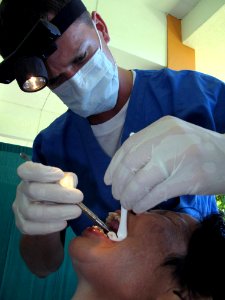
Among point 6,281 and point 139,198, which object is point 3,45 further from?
point 6,281

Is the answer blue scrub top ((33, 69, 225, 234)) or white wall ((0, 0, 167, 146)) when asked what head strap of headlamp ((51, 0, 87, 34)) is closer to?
blue scrub top ((33, 69, 225, 234))

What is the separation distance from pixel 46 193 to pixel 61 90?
0.49 m

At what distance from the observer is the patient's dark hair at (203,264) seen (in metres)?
0.86

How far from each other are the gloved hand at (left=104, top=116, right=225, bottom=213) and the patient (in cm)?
17

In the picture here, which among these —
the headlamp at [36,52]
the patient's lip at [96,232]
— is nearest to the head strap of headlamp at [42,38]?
the headlamp at [36,52]

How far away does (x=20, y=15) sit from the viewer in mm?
950

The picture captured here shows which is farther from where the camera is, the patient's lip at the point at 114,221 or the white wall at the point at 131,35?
the white wall at the point at 131,35

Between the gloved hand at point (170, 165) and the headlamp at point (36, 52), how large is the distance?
408 millimetres

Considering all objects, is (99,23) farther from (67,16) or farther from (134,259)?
(134,259)

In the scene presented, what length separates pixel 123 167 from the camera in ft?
2.71

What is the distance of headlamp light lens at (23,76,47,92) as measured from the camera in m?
0.97

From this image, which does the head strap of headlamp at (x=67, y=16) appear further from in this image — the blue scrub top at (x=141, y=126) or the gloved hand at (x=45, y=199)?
the gloved hand at (x=45, y=199)

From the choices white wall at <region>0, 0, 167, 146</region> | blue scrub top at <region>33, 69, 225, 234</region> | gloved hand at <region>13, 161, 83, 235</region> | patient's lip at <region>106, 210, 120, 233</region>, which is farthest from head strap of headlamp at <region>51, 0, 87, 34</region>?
white wall at <region>0, 0, 167, 146</region>

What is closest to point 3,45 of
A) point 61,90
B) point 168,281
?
point 61,90
